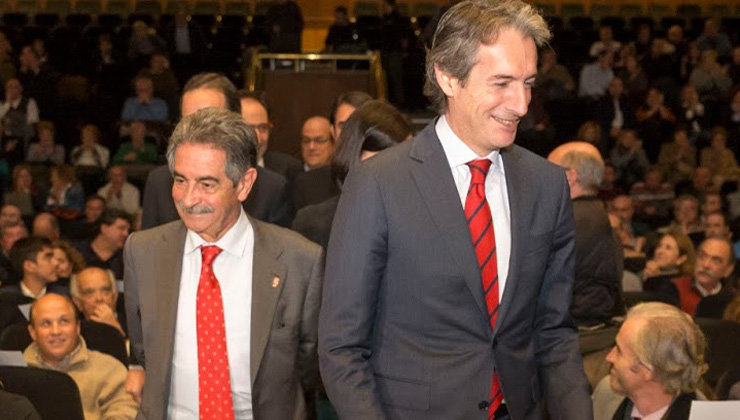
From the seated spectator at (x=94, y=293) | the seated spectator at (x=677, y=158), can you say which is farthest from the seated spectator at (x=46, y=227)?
the seated spectator at (x=677, y=158)

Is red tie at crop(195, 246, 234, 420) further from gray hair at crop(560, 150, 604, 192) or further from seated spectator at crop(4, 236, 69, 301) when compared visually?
seated spectator at crop(4, 236, 69, 301)

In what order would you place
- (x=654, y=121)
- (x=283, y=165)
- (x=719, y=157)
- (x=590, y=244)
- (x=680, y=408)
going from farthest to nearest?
1. (x=654, y=121)
2. (x=719, y=157)
3. (x=283, y=165)
4. (x=590, y=244)
5. (x=680, y=408)

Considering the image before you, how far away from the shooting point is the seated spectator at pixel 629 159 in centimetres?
1330

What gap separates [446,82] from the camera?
2434 millimetres

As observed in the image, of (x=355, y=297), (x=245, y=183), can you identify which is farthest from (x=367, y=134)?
(x=355, y=297)

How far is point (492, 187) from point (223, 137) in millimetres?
771

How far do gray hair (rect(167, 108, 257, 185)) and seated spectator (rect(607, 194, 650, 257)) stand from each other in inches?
250

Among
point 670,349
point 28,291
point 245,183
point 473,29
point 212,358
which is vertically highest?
point 473,29

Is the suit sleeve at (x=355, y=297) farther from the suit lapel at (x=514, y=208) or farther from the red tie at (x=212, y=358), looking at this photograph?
the red tie at (x=212, y=358)

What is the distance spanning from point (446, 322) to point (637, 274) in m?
6.44

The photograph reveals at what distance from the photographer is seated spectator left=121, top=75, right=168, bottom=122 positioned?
1352 centimetres

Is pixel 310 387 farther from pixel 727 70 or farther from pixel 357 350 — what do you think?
pixel 727 70

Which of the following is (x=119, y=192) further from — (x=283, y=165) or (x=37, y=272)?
(x=283, y=165)

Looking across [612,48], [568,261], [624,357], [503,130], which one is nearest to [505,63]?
[503,130]
